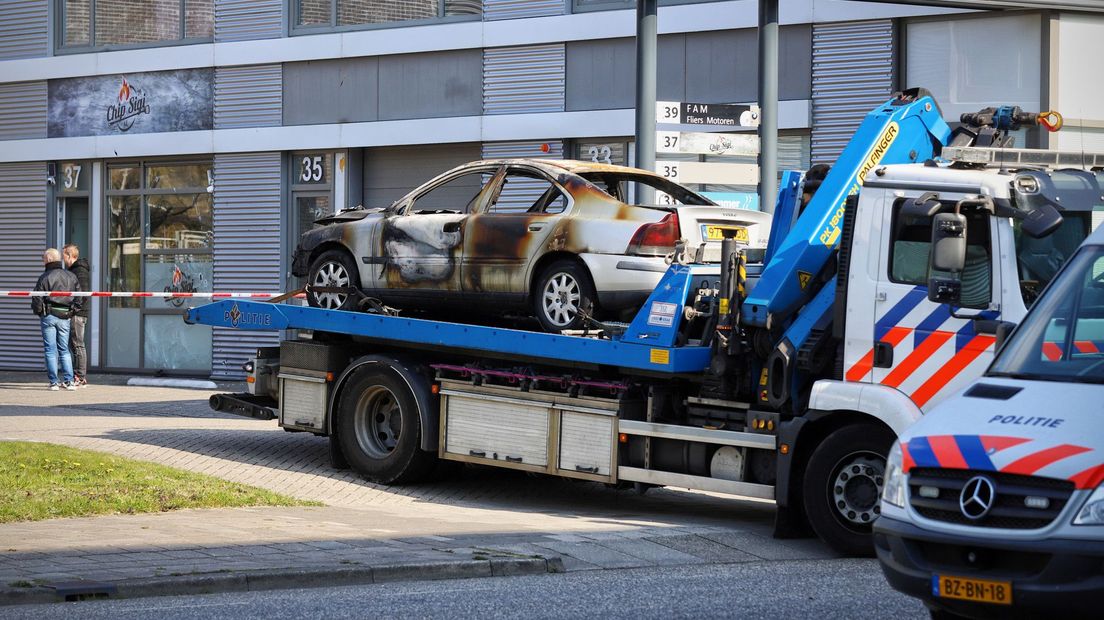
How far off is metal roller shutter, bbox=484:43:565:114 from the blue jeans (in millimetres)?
6623

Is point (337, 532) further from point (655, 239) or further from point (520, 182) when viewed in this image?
point (520, 182)

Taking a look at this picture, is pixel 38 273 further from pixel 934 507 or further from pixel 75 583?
pixel 934 507

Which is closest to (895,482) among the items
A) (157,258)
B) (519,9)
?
(519,9)

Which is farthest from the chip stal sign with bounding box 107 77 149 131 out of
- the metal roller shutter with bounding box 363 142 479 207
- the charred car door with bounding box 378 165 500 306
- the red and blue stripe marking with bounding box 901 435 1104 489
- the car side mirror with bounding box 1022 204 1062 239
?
the red and blue stripe marking with bounding box 901 435 1104 489

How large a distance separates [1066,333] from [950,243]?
6.77 ft


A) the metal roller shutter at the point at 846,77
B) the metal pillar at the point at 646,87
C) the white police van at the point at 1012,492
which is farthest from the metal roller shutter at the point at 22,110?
the white police van at the point at 1012,492

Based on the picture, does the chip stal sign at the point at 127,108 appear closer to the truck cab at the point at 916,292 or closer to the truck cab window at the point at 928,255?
the truck cab at the point at 916,292

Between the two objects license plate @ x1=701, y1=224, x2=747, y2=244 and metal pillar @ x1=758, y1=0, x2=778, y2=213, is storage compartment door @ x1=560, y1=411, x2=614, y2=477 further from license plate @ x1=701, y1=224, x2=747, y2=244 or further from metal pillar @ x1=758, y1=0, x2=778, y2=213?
metal pillar @ x1=758, y1=0, x2=778, y2=213

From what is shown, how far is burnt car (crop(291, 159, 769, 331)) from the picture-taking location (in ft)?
39.5

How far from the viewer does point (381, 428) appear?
44.5ft

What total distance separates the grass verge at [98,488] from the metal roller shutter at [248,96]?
11.2 meters

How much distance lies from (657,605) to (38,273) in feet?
64.5

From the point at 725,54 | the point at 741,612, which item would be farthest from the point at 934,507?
the point at 725,54

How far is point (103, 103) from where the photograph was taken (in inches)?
978
